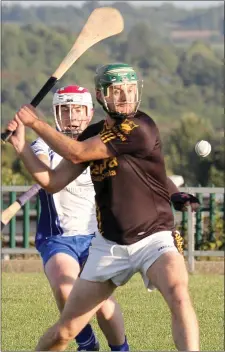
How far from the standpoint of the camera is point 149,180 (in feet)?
26.2

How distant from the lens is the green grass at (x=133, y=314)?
10609 millimetres

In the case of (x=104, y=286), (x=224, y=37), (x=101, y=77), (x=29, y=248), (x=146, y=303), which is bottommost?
(x=224, y=37)

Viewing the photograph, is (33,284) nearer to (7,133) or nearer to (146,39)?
(7,133)

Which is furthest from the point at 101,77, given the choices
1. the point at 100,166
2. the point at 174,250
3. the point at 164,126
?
the point at 164,126

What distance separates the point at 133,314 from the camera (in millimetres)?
12234

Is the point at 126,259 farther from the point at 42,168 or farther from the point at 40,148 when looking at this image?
the point at 40,148

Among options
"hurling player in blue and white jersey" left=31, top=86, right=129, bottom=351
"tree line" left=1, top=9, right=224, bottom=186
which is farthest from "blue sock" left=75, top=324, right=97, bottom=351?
"tree line" left=1, top=9, right=224, bottom=186

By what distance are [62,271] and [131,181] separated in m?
1.52

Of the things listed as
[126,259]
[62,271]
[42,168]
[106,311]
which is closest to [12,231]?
[62,271]

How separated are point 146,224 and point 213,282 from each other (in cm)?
794

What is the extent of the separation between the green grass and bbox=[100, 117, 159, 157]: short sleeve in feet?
9.09

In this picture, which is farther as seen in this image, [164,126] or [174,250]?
[164,126]

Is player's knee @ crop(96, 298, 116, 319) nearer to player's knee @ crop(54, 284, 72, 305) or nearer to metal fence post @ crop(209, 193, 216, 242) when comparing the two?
player's knee @ crop(54, 284, 72, 305)

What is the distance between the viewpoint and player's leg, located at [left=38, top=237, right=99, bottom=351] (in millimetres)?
9156
